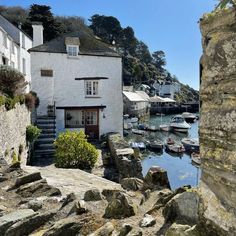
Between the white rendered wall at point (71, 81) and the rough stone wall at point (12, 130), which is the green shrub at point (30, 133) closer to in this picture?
the rough stone wall at point (12, 130)

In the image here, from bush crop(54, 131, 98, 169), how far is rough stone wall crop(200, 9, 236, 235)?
48.7ft

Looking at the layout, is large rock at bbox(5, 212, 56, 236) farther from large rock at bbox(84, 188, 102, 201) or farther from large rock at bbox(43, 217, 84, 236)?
large rock at bbox(84, 188, 102, 201)

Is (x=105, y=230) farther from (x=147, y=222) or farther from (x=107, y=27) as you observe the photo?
(x=107, y=27)

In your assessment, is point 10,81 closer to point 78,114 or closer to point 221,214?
point 78,114

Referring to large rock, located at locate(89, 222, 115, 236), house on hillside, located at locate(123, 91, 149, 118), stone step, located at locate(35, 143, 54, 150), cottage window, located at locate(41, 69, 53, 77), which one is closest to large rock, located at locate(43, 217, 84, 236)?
large rock, located at locate(89, 222, 115, 236)

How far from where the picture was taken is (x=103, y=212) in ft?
20.2

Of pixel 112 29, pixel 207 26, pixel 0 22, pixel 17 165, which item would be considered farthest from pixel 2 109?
pixel 112 29

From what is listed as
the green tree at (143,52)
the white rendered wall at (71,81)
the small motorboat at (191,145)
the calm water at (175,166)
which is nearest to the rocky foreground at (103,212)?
the calm water at (175,166)

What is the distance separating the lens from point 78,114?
29.2 meters

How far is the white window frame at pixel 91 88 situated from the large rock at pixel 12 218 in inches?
894

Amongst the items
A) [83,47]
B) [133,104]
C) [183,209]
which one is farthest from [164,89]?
[183,209]

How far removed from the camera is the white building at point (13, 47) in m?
27.7

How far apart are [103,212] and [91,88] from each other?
23398 mm

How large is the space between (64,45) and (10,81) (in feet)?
39.1
